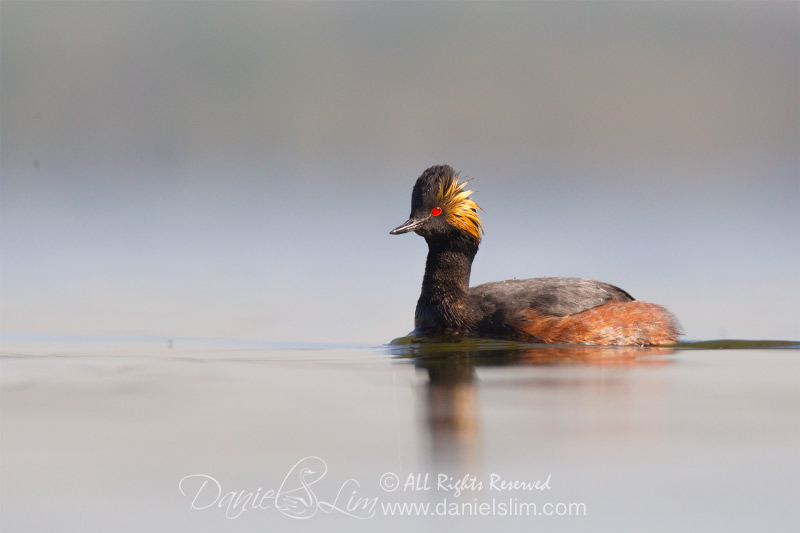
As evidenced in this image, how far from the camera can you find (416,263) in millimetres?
15930

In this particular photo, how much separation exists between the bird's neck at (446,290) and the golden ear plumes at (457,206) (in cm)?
16

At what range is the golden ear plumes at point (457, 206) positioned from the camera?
11.2 meters

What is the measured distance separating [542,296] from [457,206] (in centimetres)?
127

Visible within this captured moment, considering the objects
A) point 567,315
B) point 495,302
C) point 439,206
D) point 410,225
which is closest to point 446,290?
point 495,302

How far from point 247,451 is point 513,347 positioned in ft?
15.5

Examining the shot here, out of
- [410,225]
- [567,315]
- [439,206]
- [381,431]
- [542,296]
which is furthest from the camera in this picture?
[439,206]

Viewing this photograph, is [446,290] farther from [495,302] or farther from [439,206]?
[439,206]

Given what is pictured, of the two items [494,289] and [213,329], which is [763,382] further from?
[213,329]

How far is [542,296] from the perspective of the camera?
10.9 meters

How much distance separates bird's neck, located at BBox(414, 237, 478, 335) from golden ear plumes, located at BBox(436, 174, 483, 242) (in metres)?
0.16

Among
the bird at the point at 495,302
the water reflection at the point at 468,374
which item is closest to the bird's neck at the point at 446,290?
the bird at the point at 495,302

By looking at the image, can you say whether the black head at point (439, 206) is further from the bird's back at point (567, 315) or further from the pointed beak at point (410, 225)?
the bird's back at point (567, 315)

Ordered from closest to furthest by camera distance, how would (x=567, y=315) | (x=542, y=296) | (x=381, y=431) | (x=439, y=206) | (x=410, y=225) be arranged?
(x=381, y=431) < (x=567, y=315) < (x=542, y=296) < (x=410, y=225) < (x=439, y=206)

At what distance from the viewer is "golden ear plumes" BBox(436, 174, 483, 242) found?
11211 millimetres
